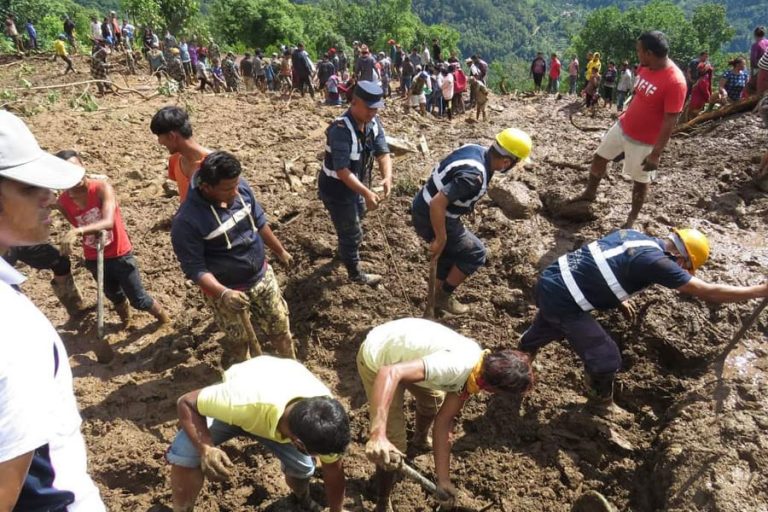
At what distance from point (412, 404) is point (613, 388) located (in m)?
1.47

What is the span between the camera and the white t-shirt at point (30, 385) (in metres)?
1.19

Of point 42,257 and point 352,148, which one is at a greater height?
point 352,148

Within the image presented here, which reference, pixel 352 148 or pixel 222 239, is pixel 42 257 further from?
pixel 352 148

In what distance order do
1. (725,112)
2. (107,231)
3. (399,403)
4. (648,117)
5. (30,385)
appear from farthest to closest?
(725,112) < (648,117) < (107,231) < (399,403) < (30,385)

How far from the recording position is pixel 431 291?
14.2 feet

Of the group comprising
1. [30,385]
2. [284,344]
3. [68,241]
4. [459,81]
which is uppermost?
[30,385]

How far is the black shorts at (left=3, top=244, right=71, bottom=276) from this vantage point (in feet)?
13.4

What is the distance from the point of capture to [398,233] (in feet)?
17.7

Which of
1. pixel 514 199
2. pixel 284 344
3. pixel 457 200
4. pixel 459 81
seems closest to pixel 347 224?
pixel 457 200

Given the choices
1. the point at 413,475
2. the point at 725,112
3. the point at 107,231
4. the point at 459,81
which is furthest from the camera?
the point at 459,81

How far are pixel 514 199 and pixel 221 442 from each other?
13.2 ft

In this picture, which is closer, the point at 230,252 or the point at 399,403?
the point at 399,403

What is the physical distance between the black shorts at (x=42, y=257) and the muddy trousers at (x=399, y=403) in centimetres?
283

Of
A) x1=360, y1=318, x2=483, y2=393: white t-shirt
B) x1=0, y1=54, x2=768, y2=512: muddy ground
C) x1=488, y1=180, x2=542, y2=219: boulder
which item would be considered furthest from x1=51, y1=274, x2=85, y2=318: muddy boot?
x1=488, y1=180, x2=542, y2=219: boulder
